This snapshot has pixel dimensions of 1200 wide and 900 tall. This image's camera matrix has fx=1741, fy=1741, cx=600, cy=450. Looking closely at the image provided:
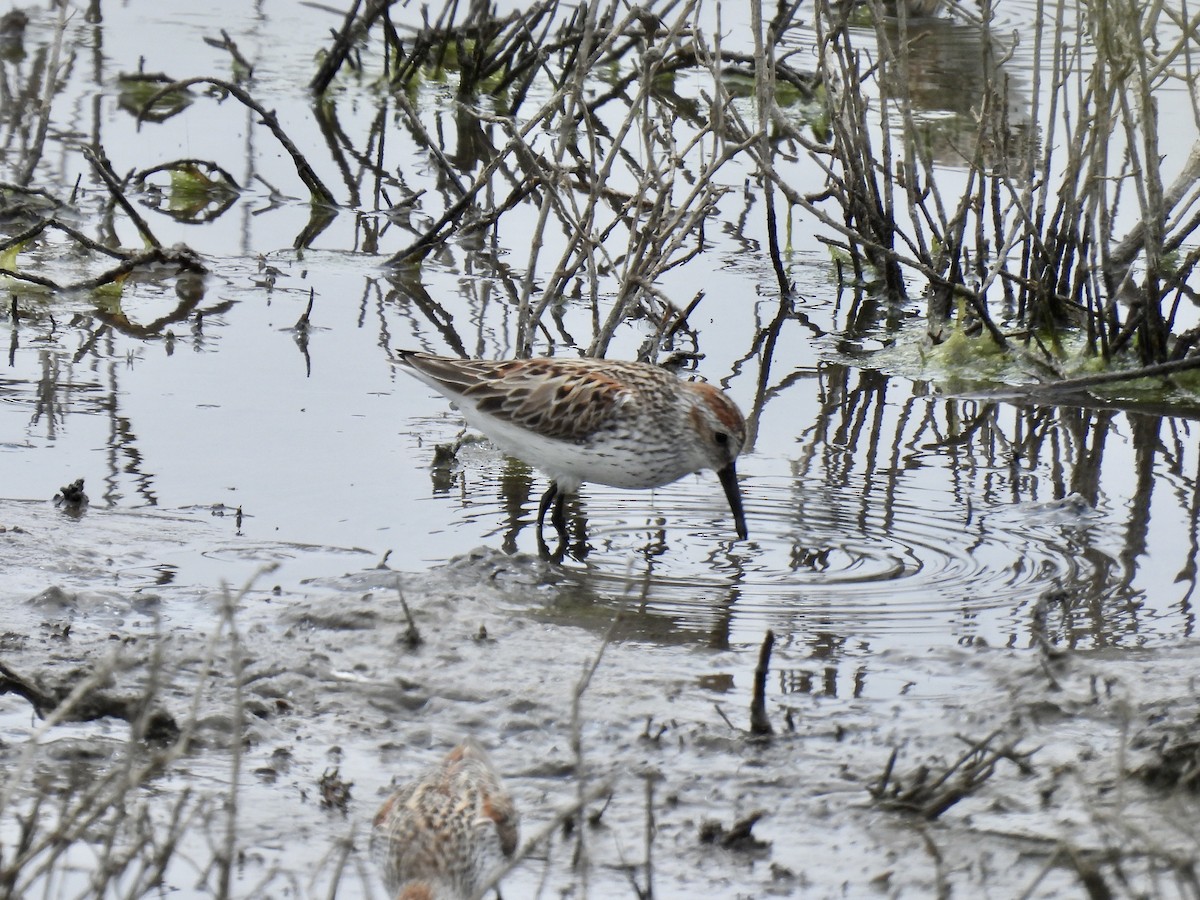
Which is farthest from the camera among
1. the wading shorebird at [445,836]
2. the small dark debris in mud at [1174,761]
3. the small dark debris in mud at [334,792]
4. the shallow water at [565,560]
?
the shallow water at [565,560]

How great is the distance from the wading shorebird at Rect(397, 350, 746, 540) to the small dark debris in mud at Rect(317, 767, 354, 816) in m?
2.63

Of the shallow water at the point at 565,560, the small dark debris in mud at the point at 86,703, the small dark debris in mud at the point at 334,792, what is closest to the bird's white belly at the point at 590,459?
the shallow water at the point at 565,560

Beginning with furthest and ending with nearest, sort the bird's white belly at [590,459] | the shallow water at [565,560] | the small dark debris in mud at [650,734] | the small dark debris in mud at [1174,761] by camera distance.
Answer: the bird's white belly at [590,459], the small dark debris in mud at [650,734], the shallow water at [565,560], the small dark debris in mud at [1174,761]

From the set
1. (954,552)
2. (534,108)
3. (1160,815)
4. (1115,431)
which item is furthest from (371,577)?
(534,108)

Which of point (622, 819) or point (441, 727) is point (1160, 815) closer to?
point (622, 819)

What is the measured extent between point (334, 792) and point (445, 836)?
788 millimetres

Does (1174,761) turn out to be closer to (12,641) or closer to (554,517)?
(554,517)

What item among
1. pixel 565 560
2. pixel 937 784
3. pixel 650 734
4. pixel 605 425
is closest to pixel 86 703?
pixel 650 734

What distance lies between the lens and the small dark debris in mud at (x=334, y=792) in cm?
490

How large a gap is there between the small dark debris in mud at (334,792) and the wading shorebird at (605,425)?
104 inches

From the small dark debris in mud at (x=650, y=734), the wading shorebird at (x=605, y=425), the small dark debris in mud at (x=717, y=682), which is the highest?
the wading shorebird at (x=605, y=425)

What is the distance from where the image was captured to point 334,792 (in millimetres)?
4938

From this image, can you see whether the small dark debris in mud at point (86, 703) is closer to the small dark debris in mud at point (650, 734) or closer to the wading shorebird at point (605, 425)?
the small dark debris in mud at point (650, 734)

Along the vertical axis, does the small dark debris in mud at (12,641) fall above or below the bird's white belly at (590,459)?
below
